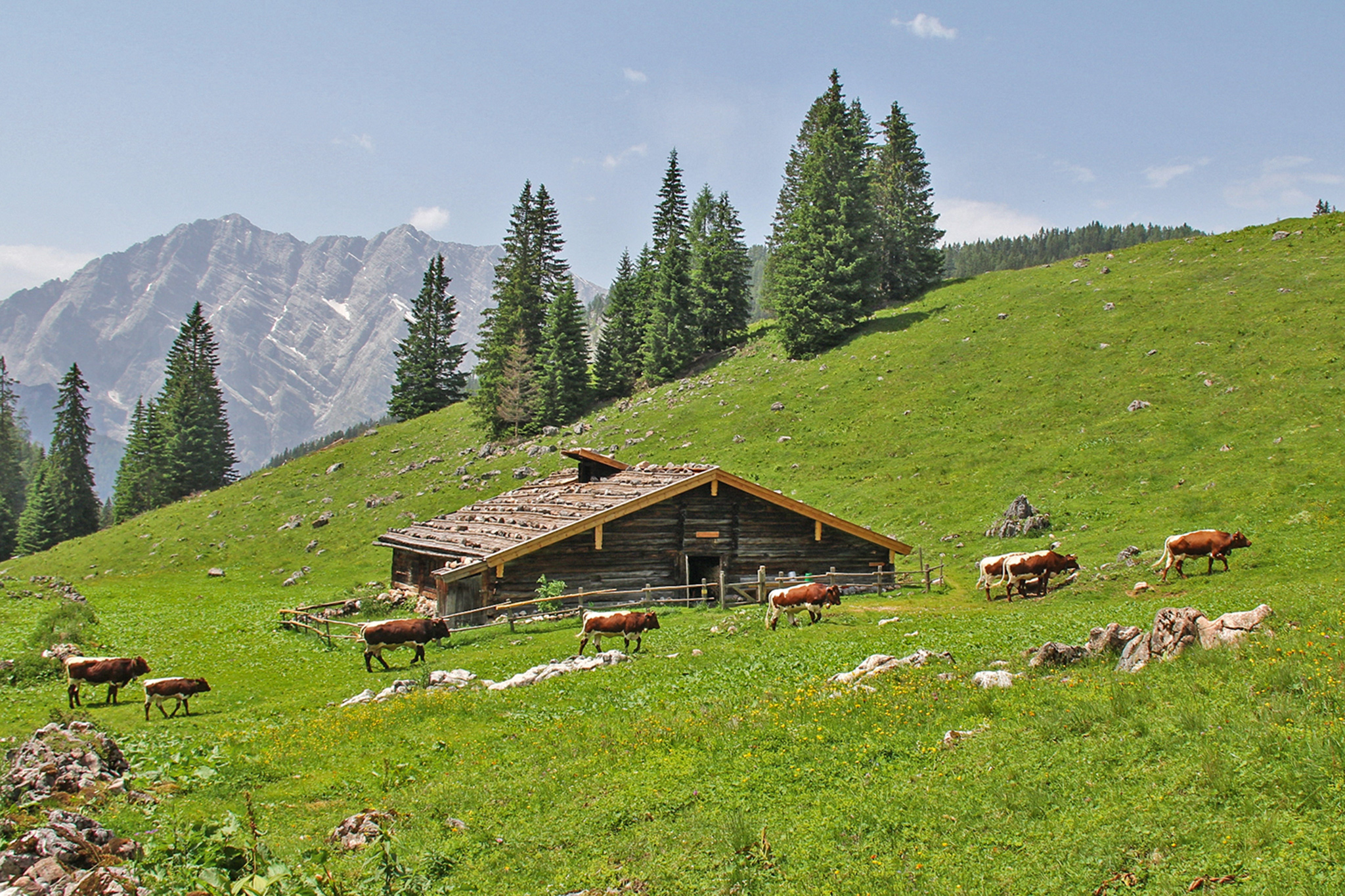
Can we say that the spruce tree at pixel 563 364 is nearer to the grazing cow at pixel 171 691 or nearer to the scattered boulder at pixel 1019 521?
the scattered boulder at pixel 1019 521

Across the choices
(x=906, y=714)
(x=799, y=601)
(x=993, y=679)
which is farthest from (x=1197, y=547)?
(x=906, y=714)

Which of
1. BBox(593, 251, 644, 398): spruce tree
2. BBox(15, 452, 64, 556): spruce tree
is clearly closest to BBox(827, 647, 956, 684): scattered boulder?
BBox(593, 251, 644, 398): spruce tree

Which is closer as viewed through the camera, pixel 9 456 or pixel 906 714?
pixel 906 714

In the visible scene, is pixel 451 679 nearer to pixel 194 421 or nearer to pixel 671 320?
pixel 671 320

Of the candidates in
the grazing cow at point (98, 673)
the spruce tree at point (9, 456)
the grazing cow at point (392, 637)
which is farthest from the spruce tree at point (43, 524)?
the grazing cow at point (392, 637)

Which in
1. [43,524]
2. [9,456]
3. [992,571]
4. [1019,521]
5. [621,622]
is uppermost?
[9,456]

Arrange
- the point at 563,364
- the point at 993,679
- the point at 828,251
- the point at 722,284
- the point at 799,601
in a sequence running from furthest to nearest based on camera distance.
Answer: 1. the point at 722,284
2. the point at 563,364
3. the point at 828,251
4. the point at 799,601
5. the point at 993,679

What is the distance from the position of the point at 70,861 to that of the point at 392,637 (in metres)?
14.2

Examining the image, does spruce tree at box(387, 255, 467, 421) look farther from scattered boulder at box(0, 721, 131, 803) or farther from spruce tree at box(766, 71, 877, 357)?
scattered boulder at box(0, 721, 131, 803)

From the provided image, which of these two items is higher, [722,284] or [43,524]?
[722,284]

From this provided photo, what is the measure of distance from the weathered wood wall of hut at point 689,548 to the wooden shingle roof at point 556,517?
0.73 meters

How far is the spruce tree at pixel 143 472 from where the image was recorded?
87875mm

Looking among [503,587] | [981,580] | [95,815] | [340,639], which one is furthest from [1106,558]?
[95,815]

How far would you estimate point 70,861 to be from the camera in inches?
325
